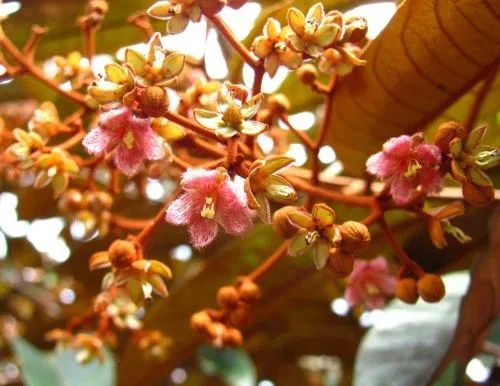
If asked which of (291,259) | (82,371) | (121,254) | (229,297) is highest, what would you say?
(121,254)

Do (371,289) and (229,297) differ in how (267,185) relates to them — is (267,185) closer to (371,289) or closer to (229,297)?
(229,297)

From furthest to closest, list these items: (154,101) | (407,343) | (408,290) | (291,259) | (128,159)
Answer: (291,259) → (407,343) → (408,290) → (128,159) → (154,101)

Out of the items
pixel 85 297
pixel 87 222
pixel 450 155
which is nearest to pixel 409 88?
pixel 450 155

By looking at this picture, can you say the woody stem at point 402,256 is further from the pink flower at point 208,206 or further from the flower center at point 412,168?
the pink flower at point 208,206

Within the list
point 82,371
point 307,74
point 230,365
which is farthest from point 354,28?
point 82,371

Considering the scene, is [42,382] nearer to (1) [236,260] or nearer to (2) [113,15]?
(1) [236,260]

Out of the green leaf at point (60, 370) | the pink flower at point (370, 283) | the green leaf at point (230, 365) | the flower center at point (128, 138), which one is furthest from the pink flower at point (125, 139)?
the green leaf at point (230, 365)

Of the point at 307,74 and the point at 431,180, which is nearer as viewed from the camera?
the point at 431,180
